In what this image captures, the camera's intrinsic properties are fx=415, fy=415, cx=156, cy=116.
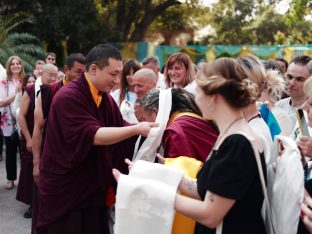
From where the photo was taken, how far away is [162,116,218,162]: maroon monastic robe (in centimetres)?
226

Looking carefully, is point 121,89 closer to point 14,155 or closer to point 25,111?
point 25,111

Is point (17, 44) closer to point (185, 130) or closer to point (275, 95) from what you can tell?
point (275, 95)

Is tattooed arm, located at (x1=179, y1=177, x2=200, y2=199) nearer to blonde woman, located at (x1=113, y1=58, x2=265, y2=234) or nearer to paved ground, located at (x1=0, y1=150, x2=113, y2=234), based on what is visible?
blonde woman, located at (x1=113, y1=58, x2=265, y2=234)

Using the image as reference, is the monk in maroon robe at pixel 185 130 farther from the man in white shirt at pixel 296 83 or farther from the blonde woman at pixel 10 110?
the blonde woman at pixel 10 110

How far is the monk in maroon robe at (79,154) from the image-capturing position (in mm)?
2504

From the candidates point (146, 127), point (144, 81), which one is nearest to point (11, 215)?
point (144, 81)

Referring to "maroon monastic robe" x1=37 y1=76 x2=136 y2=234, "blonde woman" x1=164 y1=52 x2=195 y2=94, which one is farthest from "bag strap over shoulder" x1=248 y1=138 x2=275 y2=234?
"blonde woman" x1=164 y1=52 x2=195 y2=94

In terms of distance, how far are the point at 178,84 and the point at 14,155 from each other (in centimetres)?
261

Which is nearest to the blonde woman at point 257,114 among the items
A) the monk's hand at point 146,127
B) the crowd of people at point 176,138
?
the crowd of people at point 176,138

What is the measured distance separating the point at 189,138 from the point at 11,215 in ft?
10.6

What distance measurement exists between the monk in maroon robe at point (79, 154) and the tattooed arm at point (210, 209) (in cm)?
91

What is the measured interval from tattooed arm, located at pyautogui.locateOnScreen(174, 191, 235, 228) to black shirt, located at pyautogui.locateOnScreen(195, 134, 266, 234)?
3 centimetres

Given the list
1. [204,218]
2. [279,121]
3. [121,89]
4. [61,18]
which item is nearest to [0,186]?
[121,89]

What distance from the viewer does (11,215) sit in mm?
4773
